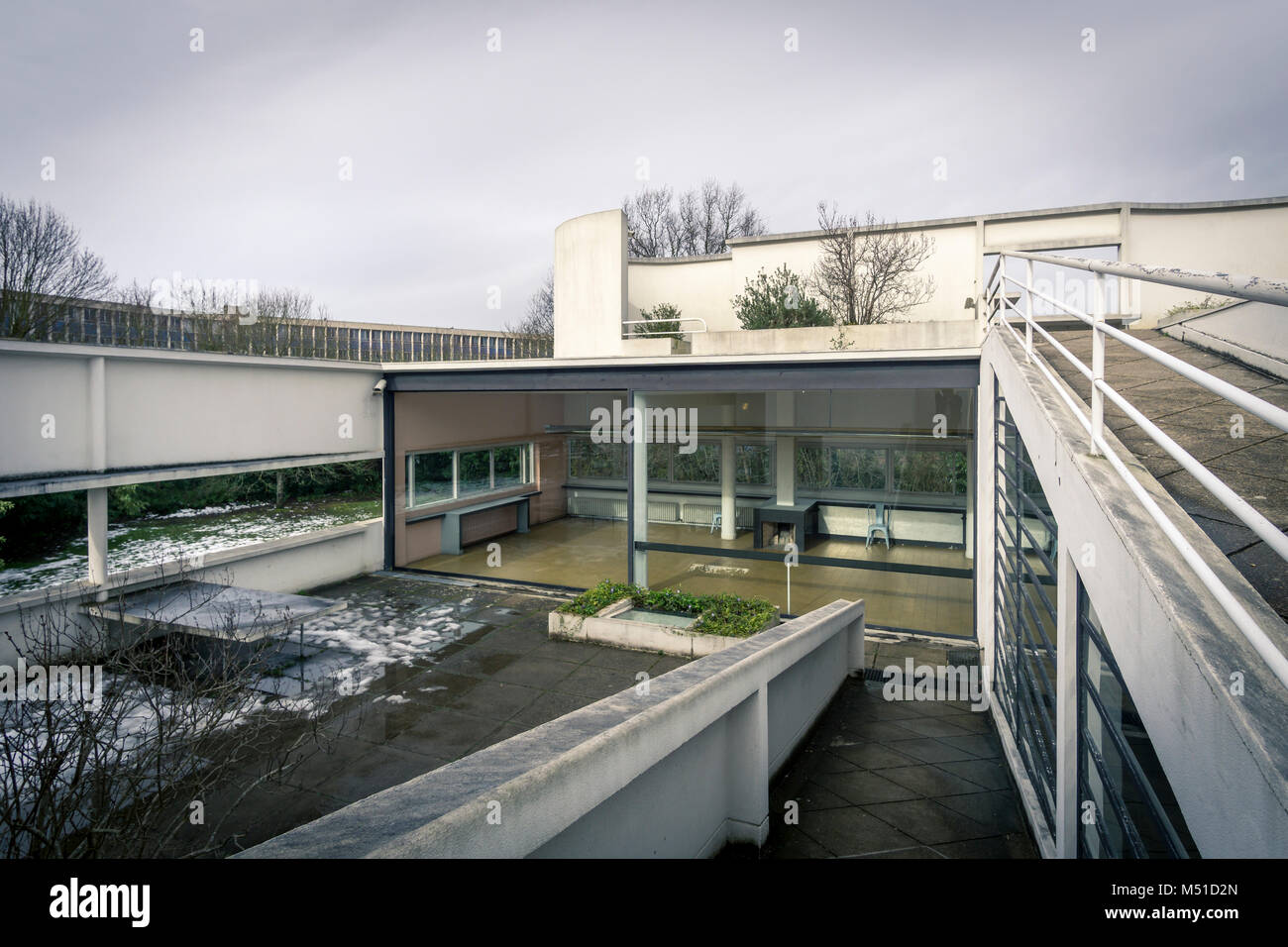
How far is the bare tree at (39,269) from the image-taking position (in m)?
14.7

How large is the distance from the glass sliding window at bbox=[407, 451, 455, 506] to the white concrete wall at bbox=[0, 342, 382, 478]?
5.47ft

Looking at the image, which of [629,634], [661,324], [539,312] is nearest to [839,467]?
[629,634]

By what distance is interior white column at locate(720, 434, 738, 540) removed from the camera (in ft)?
43.1

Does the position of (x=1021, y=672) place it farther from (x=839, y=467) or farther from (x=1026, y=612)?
(x=839, y=467)

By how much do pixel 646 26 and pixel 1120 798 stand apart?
12305 millimetres

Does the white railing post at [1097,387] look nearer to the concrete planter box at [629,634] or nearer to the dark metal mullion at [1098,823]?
the dark metal mullion at [1098,823]

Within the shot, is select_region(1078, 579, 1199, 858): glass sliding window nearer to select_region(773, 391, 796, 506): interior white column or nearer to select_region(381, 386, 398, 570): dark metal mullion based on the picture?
select_region(773, 391, 796, 506): interior white column

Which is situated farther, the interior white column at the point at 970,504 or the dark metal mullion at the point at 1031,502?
the interior white column at the point at 970,504

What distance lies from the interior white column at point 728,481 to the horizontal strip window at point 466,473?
554 centimetres

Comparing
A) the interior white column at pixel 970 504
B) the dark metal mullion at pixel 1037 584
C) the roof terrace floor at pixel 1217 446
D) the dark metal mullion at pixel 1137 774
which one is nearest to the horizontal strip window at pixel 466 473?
the interior white column at pixel 970 504

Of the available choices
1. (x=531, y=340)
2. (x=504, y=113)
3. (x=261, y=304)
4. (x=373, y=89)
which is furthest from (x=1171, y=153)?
(x=261, y=304)

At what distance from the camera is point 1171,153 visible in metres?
14.7

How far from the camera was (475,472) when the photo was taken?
50.1ft

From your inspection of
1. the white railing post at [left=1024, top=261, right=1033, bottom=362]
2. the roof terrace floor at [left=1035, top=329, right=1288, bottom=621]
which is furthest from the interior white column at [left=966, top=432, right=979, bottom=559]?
the white railing post at [left=1024, top=261, right=1033, bottom=362]
